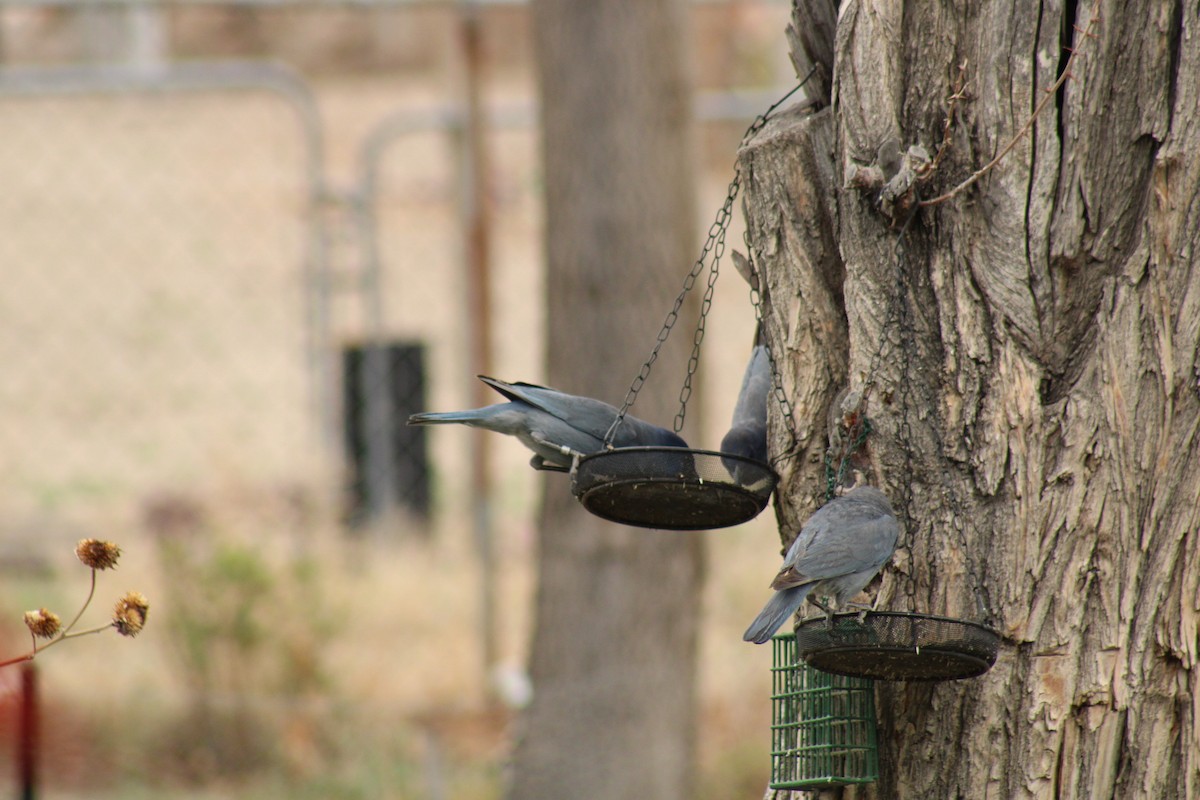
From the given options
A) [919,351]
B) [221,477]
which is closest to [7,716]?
[221,477]

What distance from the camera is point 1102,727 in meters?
3.76

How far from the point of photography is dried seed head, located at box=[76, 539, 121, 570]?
303 cm

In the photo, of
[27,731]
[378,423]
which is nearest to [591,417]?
[27,731]

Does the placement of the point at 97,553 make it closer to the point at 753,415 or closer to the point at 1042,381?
the point at 753,415

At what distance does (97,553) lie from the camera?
3.06m

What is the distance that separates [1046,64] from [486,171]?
5.94 metres

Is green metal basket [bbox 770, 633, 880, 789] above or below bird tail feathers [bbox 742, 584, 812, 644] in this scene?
below

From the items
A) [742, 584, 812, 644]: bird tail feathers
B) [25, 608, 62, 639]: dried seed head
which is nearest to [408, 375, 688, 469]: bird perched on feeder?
[742, 584, 812, 644]: bird tail feathers

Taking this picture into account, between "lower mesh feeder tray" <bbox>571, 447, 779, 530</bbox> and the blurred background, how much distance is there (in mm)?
2742

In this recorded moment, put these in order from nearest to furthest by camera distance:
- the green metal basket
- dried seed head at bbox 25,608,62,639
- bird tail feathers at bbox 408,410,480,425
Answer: dried seed head at bbox 25,608,62,639
the green metal basket
bird tail feathers at bbox 408,410,480,425

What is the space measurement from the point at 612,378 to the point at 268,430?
6626mm

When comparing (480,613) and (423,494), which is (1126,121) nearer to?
(480,613)

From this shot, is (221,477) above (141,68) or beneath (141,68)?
beneath

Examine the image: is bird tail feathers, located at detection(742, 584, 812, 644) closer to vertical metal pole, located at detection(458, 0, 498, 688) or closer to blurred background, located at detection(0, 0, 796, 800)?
blurred background, located at detection(0, 0, 796, 800)
